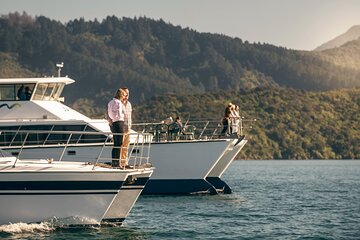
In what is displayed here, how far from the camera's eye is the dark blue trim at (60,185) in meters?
21.2

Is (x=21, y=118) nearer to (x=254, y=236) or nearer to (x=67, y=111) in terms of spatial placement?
(x=67, y=111)

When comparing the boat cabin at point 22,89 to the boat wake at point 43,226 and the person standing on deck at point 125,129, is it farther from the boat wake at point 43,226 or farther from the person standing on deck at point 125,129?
the boat wake at point 43,226

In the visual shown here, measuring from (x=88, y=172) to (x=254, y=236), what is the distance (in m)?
4.44

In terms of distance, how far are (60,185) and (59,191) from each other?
0.47 ft

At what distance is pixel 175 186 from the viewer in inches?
1396

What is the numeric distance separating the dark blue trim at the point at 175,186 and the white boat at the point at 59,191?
13205 mm

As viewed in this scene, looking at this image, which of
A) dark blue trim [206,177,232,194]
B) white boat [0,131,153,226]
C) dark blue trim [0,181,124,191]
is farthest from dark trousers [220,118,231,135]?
dark blue trim [0,181,124,191]

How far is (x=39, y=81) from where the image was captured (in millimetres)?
32906

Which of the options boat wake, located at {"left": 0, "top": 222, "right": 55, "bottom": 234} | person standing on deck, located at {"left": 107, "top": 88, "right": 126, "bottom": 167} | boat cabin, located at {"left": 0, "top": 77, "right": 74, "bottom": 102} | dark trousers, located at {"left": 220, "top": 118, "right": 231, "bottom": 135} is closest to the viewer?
boat wake, located at {"left": 0, "top": 222, "right": 55, "bottom": 234}

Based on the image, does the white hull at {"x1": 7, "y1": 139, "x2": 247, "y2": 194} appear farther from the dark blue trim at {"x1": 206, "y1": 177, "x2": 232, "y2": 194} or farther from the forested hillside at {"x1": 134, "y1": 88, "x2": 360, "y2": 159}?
the forested hillside at {"x1": 134, "y1": 88, "x2": 360, "y2": 159}

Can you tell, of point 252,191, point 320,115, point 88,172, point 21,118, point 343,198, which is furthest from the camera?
point 320,115

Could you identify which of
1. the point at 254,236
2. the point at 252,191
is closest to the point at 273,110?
the point at 252,191

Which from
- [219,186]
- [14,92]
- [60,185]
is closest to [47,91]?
[14,92]

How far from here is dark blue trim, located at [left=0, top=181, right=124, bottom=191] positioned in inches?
837
